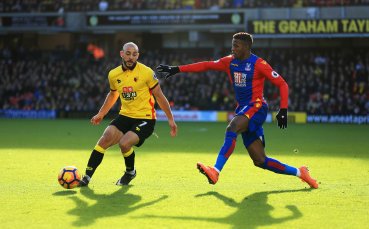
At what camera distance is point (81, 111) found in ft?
117

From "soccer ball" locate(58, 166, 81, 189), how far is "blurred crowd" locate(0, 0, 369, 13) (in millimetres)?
28022

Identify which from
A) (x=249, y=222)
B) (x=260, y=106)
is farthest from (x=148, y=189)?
(x=249, y=222)

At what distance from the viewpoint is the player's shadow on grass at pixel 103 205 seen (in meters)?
7.01

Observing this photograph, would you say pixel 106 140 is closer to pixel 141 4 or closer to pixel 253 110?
pixel 253 110

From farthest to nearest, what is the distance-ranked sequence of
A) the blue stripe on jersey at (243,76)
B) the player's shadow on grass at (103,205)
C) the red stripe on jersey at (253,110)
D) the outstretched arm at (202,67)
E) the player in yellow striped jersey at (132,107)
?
the player in yellow striped jersey at (132,107), the outstretched arm at (202,67), the blue stripe on jersey at (243,76), the red stripe on jersey at (253,110), the player's shadow on grass at (103,205)

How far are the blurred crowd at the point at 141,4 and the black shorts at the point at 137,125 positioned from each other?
89.1 feet

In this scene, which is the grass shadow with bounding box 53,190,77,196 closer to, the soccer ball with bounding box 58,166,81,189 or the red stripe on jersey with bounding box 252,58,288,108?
the soccer ball with bounding box 58,166,81,189

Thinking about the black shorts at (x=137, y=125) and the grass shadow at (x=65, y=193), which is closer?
the grass shadow at (x=65, y=193)

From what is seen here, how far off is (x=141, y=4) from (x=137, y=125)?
29000 millimetres

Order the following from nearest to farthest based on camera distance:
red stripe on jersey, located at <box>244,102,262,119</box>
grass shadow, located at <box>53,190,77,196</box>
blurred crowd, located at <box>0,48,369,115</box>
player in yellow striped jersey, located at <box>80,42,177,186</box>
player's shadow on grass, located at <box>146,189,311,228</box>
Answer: player's shadow on grass, located at <box>146,189,311,228</box>, grass shadow, located at <box>53,190,77,196</box>, red stripe on jersey, located at <box>244,102,262,119</box>, player in yellow striped jersey, located at <box>80,42,177,186</box>, blurred crowd, located at <box>0,48,369,115</box>

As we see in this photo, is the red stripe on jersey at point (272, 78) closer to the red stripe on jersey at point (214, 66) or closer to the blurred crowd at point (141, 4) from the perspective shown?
the red stripe on jersey at point (214, 66)

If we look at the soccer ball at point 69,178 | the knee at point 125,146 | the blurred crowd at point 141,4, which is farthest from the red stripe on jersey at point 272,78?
the blurred crowd at point 141,4

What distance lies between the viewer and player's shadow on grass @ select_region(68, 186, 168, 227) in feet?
23.0

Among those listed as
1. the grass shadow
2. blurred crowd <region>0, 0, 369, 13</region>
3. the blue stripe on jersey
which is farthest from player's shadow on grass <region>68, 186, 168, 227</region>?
blurred crowd <region>0, 0, 369, 13</region>
